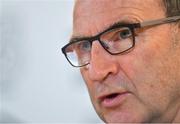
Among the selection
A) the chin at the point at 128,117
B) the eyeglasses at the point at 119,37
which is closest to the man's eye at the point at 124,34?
the eyeglasses at the point at 119,37

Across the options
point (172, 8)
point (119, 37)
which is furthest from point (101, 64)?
point (172, 8)

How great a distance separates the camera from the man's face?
3.40ft

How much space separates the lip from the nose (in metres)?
0.07

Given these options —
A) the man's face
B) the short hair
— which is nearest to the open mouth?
the man's face

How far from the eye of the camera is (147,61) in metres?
1.04

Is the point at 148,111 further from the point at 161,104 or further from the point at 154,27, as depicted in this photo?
the point at 154,27

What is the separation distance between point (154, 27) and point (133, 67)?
0.14 m

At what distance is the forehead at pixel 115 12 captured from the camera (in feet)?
3.53

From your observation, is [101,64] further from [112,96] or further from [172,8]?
[172,8]

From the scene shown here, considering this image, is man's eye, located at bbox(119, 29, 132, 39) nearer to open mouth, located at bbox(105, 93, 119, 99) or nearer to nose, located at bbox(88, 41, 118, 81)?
nose, located at bbox(88, 41, 118, 81)

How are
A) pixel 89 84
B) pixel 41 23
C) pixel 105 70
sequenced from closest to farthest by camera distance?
pixel 105 70
pixel 89 84
pixel 41 23

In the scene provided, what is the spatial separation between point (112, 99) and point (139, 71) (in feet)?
0.40

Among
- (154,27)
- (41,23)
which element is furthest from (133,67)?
(41,23)

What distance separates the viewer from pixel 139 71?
1038mm
